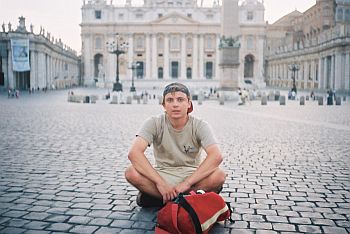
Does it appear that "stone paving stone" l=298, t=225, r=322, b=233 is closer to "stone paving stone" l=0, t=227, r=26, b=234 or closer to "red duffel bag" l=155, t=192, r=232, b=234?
"red duffel bag" l=155, t=192, r=232, b=234

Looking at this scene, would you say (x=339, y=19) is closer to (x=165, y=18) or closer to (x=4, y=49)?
(x=165, y=18)

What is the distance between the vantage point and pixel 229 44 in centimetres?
3059

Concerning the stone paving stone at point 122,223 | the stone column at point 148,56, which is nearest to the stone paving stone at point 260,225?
the stone paving stone at point 122,223

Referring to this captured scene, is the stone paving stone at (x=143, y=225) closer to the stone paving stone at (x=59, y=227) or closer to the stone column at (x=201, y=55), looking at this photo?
the stone paving stone at (x=59, y=227)

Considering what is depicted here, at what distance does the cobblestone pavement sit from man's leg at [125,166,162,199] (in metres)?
0.26

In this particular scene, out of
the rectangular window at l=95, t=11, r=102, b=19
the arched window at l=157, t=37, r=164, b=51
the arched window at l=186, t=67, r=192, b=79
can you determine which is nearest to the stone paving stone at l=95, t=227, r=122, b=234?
the arched window at l=157, t=37, r=164, b=51

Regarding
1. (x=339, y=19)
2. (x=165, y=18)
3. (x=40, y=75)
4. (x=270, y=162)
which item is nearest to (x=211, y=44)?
(x=165, y=18)

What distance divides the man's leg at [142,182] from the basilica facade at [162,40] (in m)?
74.9

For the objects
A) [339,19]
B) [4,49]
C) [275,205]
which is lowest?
[275,205]

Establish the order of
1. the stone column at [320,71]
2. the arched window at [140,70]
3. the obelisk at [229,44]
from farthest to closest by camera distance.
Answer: the arched window at [140,70], the stone column at [320,71], the obelisk at [229,44]

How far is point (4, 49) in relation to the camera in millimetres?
50031

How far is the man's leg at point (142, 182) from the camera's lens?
471cm

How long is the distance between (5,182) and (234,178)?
3488mm

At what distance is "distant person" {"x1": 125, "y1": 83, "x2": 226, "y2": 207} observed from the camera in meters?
4.58
